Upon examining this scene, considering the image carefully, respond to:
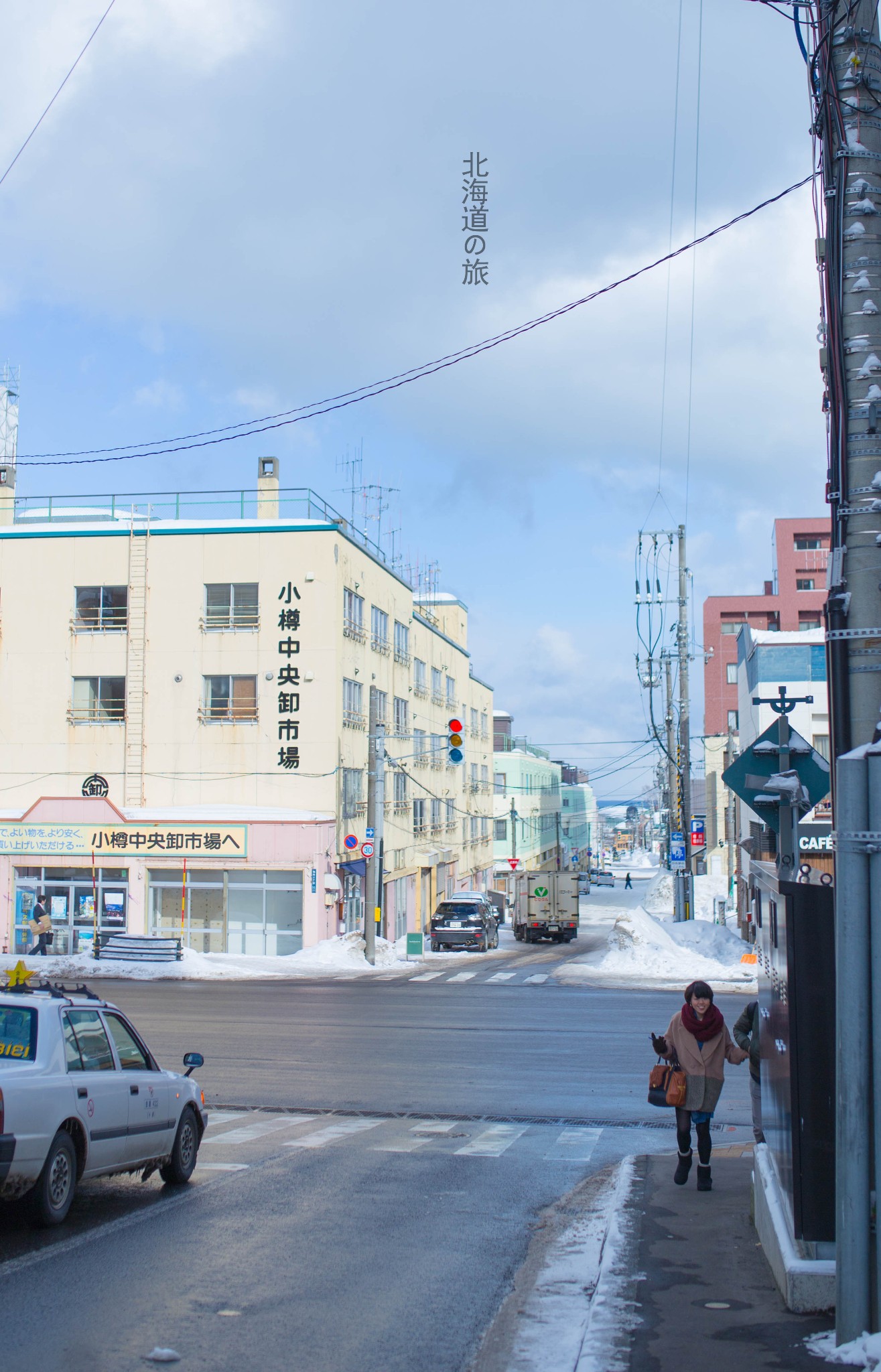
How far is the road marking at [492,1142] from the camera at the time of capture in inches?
467

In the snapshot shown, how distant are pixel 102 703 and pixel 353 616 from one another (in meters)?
9.04

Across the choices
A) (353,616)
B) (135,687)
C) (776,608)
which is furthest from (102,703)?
(776,608)

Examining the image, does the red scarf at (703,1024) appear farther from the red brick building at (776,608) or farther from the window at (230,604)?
the red brick building at (776,608)

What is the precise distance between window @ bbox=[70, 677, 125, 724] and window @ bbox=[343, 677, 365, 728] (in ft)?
24.0

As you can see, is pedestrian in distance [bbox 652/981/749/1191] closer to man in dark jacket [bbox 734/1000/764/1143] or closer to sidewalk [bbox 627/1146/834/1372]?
man in dark jacket [bbox 734/1000/764/1143]

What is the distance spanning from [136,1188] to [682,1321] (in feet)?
18.4

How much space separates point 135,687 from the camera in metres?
40.8

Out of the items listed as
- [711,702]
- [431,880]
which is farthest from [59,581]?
[711,702]

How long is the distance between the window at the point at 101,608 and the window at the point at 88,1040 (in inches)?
1298

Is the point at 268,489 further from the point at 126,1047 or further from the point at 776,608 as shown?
the point at 776,608

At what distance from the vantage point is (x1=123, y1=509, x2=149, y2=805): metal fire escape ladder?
40.7 meters

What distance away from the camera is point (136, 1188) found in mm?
10141

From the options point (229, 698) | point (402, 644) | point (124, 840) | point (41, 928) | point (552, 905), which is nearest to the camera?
point (41, 928)

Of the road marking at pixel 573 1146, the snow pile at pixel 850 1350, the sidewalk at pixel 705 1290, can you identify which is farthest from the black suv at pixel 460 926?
the snow pile at pixel 850 1350
